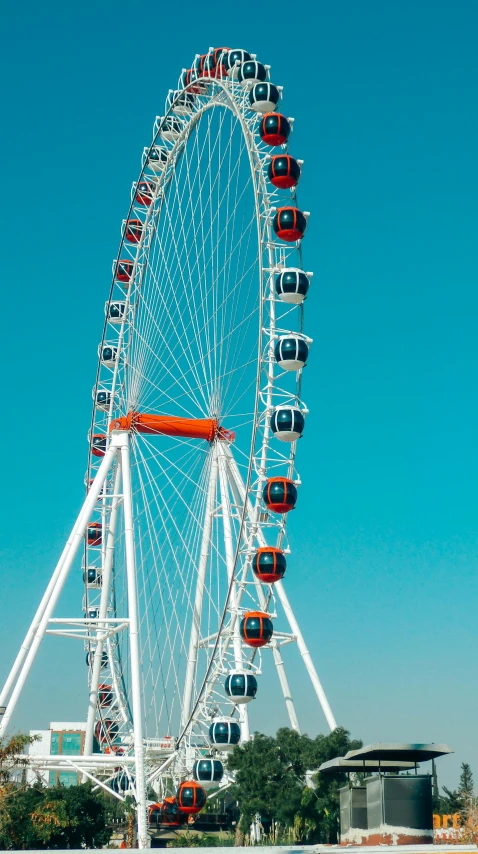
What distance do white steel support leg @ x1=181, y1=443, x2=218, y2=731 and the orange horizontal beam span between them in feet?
1.94

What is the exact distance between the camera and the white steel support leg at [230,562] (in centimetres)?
3809

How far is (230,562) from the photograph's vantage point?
4347cm

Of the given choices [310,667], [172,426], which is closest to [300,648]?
[310,667]

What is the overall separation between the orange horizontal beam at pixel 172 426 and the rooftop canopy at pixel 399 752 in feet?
64.8

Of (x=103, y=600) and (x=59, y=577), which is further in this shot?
(x=103, y=600)

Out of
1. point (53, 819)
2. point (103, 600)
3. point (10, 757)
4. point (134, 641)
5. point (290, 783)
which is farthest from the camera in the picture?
point (103, 600)

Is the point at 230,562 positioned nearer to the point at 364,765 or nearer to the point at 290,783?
the point at 290,783

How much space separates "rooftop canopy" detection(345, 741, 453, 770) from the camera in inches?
867

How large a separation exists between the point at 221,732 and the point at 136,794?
3.80 metres

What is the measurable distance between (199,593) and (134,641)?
383 centimetres

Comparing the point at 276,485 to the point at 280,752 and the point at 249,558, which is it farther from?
the point at 280,752

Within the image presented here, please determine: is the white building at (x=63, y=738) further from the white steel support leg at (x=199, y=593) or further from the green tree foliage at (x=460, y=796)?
the white steel support leg at (x=199, y=593)

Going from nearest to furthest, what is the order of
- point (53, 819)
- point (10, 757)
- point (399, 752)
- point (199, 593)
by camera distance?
point (399, 752) → point (53, 819) → point (10, 757) → point (199, 593)

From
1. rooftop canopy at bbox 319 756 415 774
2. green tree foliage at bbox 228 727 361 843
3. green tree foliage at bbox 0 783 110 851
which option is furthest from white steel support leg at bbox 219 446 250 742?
rooftop canopy at bbox 319 756 415 774
